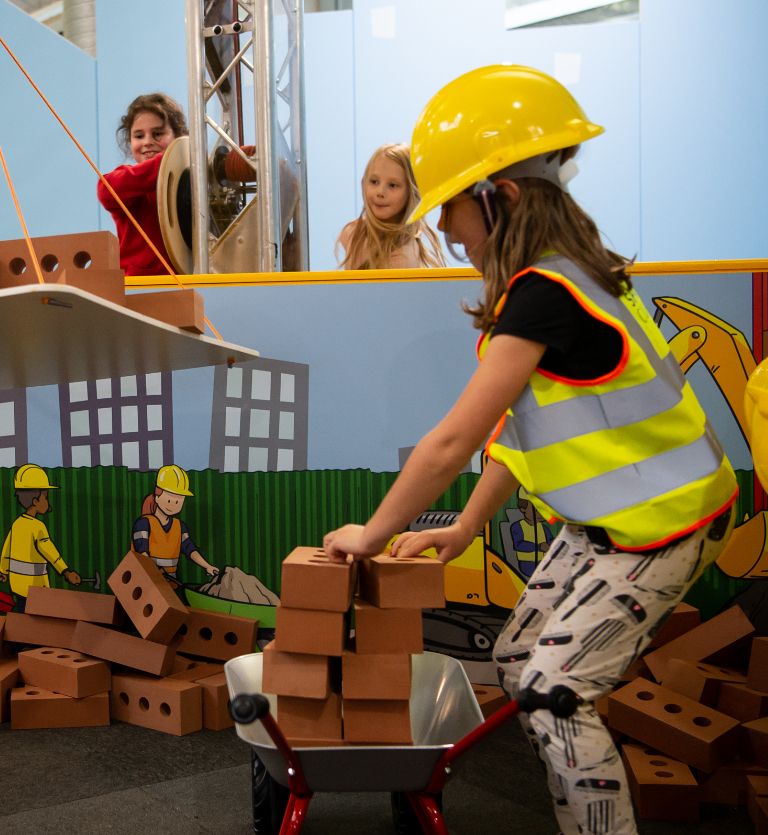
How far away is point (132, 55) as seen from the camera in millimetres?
6641

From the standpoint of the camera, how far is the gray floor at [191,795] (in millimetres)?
1973

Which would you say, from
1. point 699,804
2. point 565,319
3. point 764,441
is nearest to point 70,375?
point 565,319

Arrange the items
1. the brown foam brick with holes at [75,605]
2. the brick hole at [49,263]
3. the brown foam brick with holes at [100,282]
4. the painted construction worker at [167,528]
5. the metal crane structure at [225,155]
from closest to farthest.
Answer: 1. the brown foam brick with holes at [100,282]
2. the brick hole at [49,263]
3. the brown foam brick with holes at [75,605]
4. the painted construction worker at [167,528]
5. the metal crane structure at [225,155]

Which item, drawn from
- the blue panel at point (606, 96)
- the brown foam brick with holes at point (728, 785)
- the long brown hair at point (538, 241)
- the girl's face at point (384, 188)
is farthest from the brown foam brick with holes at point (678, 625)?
the blue panel at point (606, 96)

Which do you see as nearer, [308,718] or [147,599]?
[308,718]

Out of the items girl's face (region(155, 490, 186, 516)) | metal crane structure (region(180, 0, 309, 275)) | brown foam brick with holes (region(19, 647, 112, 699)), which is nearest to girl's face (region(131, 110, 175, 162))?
metal crane structure (region(180, 0, 309, 275))

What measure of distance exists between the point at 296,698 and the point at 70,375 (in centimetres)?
140

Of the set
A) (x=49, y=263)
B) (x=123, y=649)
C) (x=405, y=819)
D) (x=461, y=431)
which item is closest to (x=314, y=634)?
(x=461, y=431)

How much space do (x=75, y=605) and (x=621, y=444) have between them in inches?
87.1

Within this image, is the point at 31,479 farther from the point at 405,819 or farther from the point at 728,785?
the point at 728,785

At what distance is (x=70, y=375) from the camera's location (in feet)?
8.24

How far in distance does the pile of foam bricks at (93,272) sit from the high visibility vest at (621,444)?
832 mm

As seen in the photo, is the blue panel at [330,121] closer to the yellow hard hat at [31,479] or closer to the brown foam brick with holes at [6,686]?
the yellow hard hat at [31,479]

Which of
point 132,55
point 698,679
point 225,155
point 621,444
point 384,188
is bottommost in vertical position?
point 698,679
